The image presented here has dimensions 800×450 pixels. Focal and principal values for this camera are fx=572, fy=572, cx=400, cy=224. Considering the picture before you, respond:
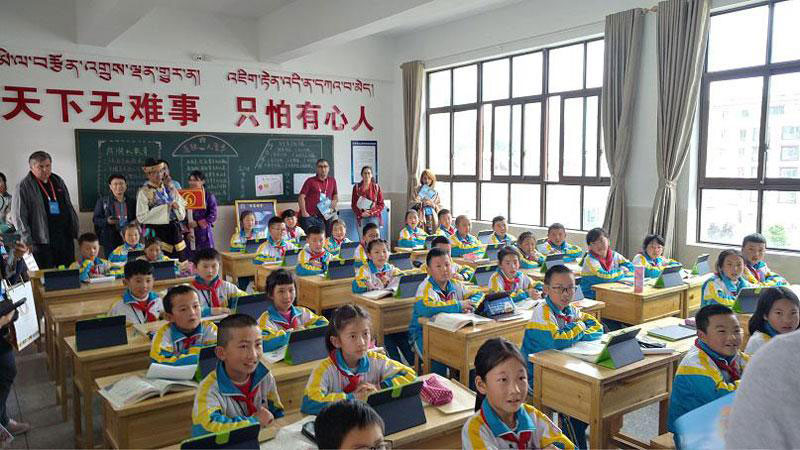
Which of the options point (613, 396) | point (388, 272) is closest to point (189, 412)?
point (613, 396)

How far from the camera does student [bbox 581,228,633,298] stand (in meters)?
5.13

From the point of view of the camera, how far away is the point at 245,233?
313 inches

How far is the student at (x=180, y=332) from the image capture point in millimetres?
2877

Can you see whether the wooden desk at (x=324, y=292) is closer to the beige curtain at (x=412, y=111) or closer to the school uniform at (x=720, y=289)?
the school uniform at (x=720, y=289)

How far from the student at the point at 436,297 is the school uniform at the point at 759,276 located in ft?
7.55

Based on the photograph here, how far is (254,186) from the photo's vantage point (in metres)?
8.95

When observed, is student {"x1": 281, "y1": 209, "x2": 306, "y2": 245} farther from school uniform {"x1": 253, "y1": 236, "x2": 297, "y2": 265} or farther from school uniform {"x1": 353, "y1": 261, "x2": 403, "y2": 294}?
school uniform {"x1": 353, "y1": 261, "x2": 403, "y2": 294}

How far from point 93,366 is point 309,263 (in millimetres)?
2760

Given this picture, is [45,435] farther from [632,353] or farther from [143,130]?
[143,130]

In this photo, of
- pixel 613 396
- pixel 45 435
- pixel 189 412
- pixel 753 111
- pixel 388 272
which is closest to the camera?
pixel 189 412

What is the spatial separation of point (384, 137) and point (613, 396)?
8.11m

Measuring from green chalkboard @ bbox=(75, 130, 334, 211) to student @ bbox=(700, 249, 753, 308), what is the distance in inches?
258

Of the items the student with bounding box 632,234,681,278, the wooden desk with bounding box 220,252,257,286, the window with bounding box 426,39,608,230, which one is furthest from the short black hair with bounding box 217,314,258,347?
the window with bounding box 426,39,608,230

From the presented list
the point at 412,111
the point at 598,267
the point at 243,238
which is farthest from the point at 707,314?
the point at 412,111
